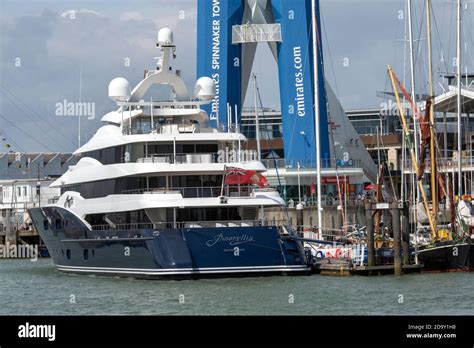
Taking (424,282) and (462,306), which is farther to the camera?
(424,282)

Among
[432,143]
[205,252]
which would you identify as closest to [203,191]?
[205,252]

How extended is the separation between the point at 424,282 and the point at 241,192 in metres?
7.98

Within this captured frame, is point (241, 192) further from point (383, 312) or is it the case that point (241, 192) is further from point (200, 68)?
point (200, 68)

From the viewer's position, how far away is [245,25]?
7812 centimetres

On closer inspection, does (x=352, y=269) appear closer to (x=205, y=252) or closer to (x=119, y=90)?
(x=205, y=252)

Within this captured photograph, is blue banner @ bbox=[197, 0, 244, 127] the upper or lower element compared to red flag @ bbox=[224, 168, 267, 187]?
upper

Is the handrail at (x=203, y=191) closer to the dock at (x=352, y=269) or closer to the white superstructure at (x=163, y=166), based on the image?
the white superstructure at (x=163, y=166)

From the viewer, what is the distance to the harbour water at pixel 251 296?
3650 cm

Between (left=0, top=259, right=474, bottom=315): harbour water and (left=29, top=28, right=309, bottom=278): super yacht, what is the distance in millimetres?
832

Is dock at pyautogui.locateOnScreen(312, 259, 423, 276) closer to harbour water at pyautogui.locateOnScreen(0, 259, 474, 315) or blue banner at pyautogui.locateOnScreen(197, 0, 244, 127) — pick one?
harbour water at pyautogui.locateOnScreen(0, 259, 474, 315)

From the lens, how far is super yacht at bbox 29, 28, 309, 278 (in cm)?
4469

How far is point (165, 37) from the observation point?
167ft

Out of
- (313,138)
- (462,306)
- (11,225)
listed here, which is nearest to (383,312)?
(462,306)

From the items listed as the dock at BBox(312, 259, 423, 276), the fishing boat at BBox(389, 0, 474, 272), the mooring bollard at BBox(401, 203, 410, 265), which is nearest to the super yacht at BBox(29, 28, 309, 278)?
the dock at BBox(312, 259, 423, 276)
